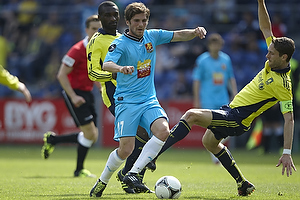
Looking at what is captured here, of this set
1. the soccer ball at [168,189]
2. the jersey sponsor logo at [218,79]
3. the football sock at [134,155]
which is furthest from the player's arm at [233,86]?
the soccer ball at [168,189]

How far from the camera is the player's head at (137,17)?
601cm

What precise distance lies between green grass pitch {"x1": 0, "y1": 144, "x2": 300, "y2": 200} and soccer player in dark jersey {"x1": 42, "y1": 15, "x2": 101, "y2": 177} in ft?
1.89

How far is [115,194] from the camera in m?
6.34

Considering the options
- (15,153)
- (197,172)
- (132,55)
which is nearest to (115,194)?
(132,55)

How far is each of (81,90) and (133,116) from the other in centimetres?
305

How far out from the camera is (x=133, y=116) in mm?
6016

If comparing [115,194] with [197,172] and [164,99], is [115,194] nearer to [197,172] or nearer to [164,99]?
[197,172]

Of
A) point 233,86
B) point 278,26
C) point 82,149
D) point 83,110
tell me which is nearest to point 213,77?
point 233,86

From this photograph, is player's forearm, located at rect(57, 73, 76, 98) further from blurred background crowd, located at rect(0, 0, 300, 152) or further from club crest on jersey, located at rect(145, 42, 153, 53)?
blurred background crowd, located at rect(0, 0, 300, 152)

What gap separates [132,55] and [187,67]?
9.60 meters

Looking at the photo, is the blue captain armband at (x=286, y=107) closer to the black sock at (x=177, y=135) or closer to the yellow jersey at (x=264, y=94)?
the yellow jersey at (x=264, y=94)

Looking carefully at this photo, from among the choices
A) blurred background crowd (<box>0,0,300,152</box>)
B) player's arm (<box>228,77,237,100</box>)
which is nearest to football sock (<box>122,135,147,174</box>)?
player's arm (<box>228,77,237,100</box>)

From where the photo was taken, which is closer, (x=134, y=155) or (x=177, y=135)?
(x=177, y=135)

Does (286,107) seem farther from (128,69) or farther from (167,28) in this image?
(167,28)
